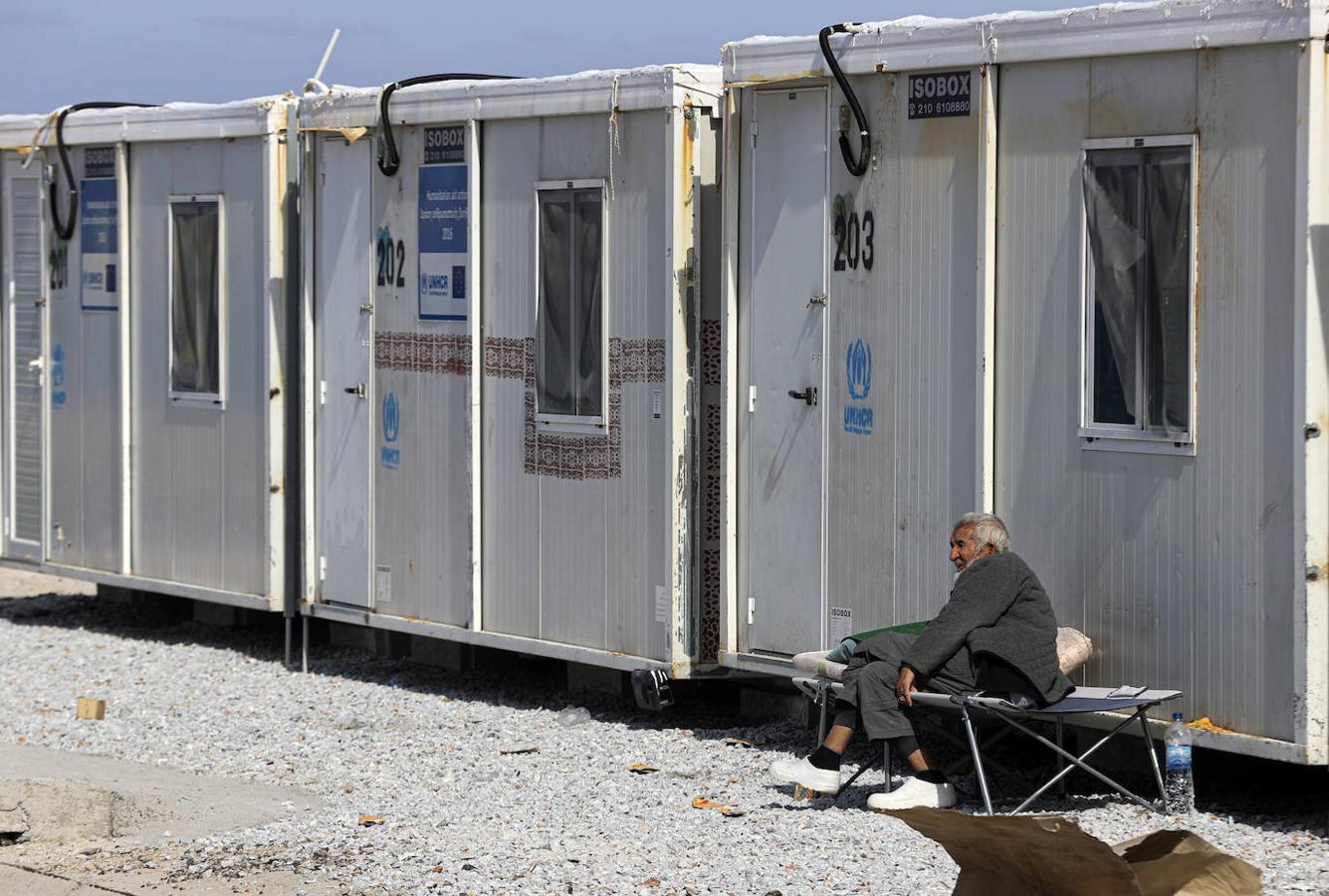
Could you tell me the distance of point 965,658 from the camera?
7527mm

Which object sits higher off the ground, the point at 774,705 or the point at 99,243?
the point at 99,243

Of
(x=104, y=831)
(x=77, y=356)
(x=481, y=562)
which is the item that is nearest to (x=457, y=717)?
(x=481, y=562)

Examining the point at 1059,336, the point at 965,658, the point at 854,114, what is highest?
the point at 854,114

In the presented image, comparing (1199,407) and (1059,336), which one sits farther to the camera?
(1059,336)

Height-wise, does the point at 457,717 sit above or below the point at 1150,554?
below

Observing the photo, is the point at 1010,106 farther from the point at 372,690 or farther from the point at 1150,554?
the point at 372,690

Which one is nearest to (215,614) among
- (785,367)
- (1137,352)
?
(785,367)

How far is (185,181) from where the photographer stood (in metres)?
12.1

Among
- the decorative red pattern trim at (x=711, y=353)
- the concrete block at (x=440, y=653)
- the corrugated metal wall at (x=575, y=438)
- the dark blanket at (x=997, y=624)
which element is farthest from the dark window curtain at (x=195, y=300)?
the dark blanket at (x=997, y=624)

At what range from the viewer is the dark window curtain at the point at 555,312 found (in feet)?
32.3

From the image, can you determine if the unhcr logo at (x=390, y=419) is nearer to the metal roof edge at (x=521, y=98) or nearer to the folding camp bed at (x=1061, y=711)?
the metal roof edge at (x=521, y=98)

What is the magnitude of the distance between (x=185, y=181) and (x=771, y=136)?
4.55m

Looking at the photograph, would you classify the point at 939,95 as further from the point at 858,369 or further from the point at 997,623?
the point at 997,623

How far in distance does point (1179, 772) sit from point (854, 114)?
2952mm
